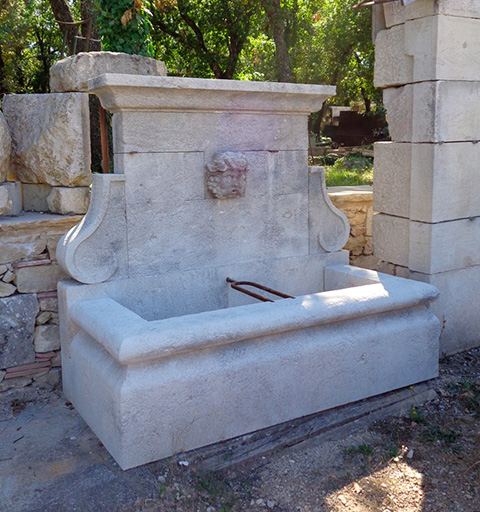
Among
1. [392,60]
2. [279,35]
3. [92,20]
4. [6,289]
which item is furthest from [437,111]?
[279,35]

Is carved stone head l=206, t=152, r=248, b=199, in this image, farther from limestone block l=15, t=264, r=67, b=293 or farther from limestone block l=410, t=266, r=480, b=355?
limestone block l=410, t=266, r=480, b=355

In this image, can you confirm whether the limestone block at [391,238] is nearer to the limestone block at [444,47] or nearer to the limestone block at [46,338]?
the limestone block at [444,47]

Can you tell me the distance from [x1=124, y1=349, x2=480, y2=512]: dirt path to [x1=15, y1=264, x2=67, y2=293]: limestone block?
147 cm

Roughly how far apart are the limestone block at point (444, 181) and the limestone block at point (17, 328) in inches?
106

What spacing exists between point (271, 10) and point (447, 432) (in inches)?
419

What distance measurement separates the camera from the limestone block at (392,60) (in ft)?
13.2

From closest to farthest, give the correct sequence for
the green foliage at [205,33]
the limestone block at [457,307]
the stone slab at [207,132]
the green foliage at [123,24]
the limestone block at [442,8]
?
the stone slab at [207,132]
the limestone block at [442,8]
the limestone block at [457,307]
the green foliage at [123,24]
the green foliage at [205,33]

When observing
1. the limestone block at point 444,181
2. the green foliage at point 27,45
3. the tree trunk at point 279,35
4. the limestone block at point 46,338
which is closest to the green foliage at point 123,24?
the limestone block at point 444,181

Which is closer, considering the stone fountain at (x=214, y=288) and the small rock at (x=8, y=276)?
the stone fountain at (x=214, y=288)

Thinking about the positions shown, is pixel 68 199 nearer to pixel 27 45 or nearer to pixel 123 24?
pixel 123 24

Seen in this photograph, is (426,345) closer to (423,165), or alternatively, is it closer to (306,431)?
(306,431)

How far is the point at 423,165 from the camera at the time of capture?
157 inches

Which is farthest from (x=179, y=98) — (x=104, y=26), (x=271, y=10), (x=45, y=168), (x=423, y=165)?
(x=271, y=10)

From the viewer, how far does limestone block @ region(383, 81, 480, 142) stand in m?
3.85
